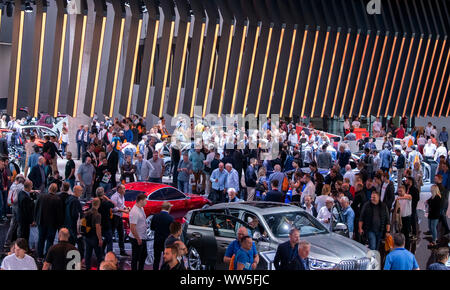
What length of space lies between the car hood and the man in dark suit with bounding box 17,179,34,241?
5320 mm

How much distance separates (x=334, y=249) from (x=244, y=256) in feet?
7.69

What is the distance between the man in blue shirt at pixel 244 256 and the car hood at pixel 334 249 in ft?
6.33

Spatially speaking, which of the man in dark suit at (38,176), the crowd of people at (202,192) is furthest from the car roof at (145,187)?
the man in dark suit at (38,176)

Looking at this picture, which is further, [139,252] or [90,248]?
[90,248]

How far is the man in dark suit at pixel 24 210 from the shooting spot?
41.8 feet

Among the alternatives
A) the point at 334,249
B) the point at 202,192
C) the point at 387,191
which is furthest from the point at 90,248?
the point at 202,192

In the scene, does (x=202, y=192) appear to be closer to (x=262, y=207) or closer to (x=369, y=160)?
(x=369, y=160)

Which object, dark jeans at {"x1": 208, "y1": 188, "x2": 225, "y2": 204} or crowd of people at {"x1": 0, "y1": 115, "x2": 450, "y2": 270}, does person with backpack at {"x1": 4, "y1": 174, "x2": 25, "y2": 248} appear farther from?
dark jeans at {"x1": 208, "y1": 188, "x2": 225, "y2": 204}

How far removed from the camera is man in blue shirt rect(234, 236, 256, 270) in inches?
351

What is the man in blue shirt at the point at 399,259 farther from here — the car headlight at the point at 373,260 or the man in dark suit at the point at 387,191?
the man in dark suit at the point at 387,191

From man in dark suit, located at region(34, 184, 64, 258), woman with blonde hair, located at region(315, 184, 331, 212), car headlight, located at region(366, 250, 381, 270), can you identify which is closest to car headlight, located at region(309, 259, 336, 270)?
car headlight, located at region(366, 250, 381, 270)

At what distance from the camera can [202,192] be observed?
20.1 m

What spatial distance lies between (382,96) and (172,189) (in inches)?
224
